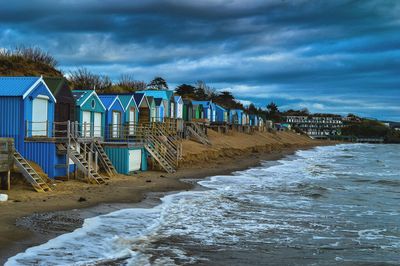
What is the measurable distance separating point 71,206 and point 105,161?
9.90 m

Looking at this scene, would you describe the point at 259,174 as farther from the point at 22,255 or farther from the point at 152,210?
the point at 22,255

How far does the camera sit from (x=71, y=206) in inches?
720

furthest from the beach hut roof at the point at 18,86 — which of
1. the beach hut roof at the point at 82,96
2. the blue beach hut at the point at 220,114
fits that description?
the blue beach hut at the point at 220,114

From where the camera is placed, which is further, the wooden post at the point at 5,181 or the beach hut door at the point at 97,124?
the beach hut door at the point at 97,124

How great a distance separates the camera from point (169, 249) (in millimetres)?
12812

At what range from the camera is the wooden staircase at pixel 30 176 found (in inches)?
808

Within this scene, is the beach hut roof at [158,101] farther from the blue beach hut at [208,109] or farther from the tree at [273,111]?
the tree at [273,111]

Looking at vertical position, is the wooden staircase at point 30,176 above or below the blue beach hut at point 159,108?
→ below

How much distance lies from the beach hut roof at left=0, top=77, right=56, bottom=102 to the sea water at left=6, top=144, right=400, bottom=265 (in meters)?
8.99

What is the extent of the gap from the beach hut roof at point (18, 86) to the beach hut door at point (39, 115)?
866mm

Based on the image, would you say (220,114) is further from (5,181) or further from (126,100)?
(5,181)

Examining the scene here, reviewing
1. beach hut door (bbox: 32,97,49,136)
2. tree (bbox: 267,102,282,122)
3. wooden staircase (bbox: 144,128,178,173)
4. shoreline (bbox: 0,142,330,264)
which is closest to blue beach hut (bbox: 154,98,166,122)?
wooden staircase (bbox: 144,128,178,173)

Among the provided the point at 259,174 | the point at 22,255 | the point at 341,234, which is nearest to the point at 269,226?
the point at 341,234

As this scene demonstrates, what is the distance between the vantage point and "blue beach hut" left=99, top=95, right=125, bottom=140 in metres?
34.4
